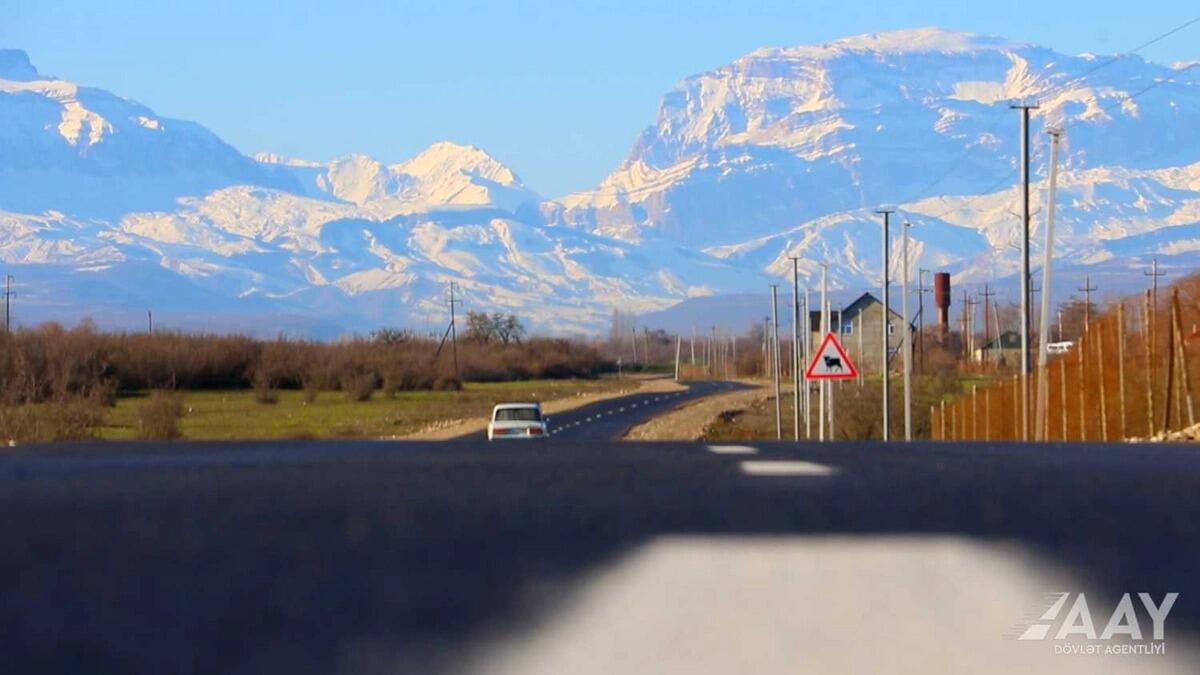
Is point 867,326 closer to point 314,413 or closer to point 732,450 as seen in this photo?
point 314,413

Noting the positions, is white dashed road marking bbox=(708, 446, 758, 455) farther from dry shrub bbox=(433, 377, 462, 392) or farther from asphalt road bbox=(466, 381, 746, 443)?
dry shrub bbox=(433, 377, 462, 392)

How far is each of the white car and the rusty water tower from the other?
90.2 metres

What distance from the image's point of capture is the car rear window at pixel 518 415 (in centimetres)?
4059

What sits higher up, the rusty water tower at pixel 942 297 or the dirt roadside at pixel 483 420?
the rusty water tower at pixel 942 297

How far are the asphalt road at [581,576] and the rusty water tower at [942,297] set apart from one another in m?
124

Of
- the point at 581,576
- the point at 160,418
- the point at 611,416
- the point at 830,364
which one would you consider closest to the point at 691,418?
the point at 611,416

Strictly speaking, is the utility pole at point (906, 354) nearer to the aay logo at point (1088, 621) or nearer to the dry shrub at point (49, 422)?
the dry shrub at point (49, 422)

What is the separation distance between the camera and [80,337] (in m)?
78.9

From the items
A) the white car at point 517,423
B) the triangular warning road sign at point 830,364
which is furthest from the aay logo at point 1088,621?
the white car at point 517,423

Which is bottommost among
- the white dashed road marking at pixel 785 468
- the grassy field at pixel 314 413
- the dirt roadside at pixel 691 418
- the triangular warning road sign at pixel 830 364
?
the dirt roadside at pixel 691 418

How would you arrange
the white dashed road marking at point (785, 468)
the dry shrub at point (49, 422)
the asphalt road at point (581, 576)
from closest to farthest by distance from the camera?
→ the asphalt road at point (581, 576) < the white dashed road marking at point (785, 468) < the dry shrub at point (49, 422)

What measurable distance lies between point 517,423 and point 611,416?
3339 cm

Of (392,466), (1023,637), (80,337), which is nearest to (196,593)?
(1023,637)

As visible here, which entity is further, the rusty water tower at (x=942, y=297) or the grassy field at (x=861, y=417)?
the rusty water tower at (x=942, y=297)
